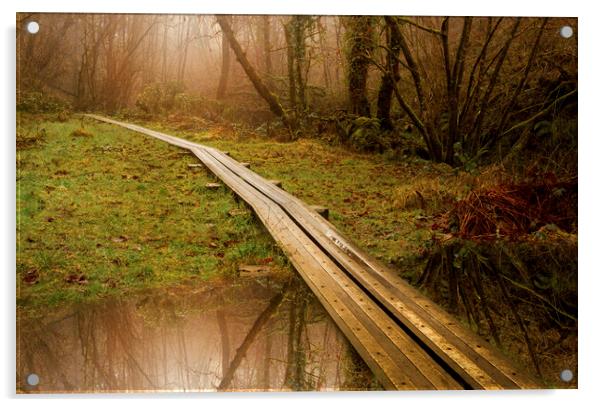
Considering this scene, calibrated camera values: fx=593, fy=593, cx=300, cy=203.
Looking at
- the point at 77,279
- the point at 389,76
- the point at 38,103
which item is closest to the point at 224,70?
the point at 389,76

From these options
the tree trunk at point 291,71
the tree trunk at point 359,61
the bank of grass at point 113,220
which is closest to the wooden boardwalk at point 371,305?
the bank of grass at point 113,220

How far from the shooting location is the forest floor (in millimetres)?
3414

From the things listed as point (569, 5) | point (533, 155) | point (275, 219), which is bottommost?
point (275, 219)

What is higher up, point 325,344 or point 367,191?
point 367,191

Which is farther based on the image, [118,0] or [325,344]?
[118,0]

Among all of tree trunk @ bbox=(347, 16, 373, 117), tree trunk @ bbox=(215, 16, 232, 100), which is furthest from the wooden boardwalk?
tree trunk @ bbox=(347, 16, 373, 117)

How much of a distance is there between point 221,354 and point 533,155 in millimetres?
2229

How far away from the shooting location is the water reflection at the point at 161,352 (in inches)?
132

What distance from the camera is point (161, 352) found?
3.38 metres

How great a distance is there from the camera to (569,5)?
3.69 m

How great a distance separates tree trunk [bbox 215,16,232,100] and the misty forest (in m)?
0.01

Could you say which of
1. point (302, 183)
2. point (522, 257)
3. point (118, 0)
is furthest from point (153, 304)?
point (522, 257)

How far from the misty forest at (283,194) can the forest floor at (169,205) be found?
12 mm

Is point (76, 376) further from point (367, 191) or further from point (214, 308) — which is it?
point (367, 191)
